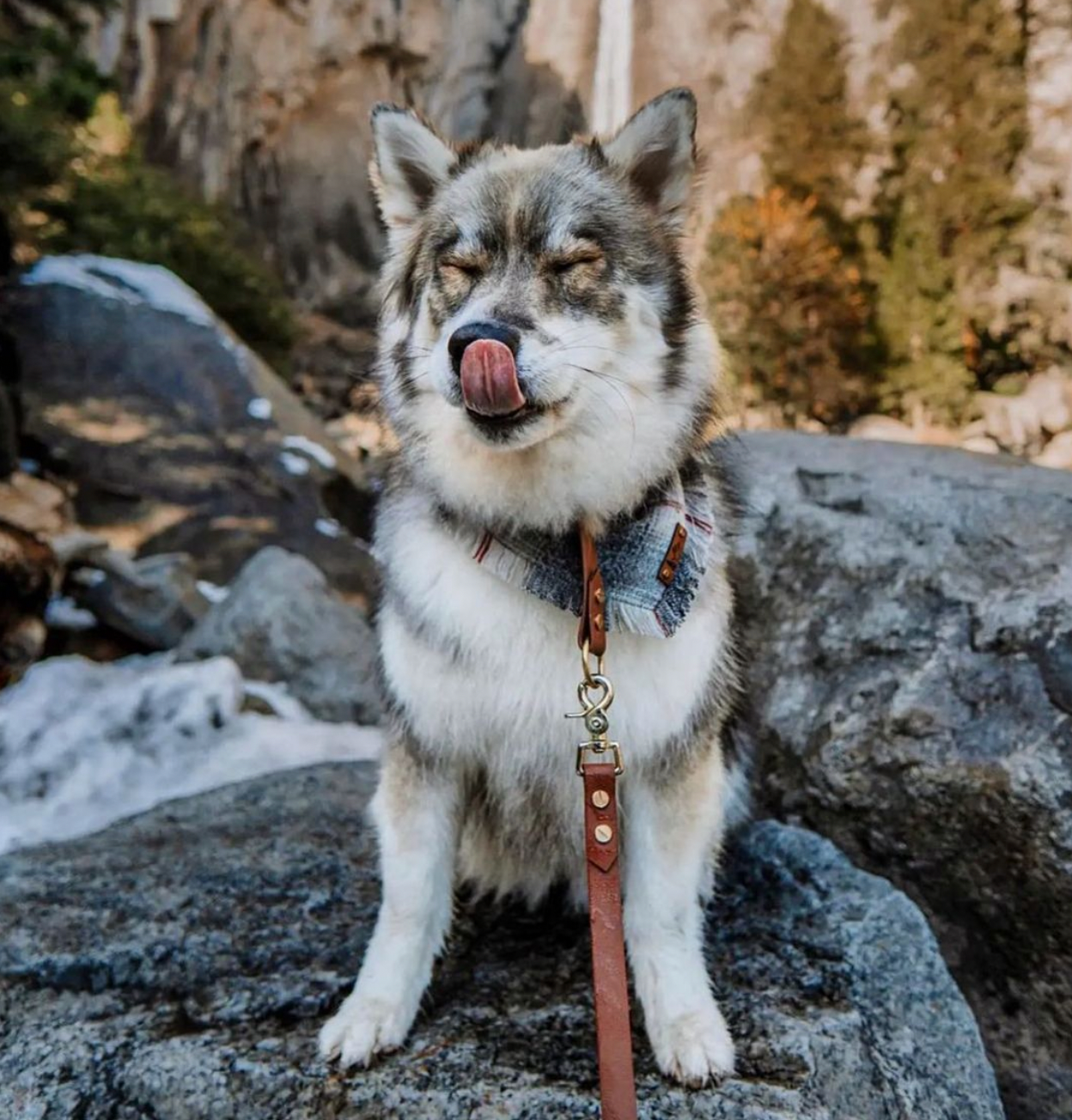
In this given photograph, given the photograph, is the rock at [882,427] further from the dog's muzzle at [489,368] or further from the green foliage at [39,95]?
the dog's muzzle at [489,368]

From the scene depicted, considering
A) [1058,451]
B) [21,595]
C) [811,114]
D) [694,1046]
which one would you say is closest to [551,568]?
[694,1046]

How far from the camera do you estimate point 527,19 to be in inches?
789

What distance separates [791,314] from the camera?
47.3 ft

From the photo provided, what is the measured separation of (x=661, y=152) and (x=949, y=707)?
5.56ft

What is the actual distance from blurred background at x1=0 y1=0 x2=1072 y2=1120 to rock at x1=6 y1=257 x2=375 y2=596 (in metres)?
0.03

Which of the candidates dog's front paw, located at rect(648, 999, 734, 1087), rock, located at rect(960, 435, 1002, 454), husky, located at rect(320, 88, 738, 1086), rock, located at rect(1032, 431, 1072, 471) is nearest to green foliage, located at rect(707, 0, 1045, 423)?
rock, located at rect(960, 435, 1002, 454)

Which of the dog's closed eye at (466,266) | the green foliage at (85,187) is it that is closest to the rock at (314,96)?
the green foliage at (85,187)

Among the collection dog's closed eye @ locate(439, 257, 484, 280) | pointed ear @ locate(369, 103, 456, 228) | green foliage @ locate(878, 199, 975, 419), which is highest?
green foliage @ locate(878, 199, 975, 419)

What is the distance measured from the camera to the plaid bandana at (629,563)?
1.64 meters

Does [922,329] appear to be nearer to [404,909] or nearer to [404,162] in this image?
[404,162]

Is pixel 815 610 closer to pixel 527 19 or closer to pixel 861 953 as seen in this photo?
pixel 861 953

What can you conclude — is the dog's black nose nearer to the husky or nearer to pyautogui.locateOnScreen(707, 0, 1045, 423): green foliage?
the husky

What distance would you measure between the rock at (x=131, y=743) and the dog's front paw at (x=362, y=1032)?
2.56m

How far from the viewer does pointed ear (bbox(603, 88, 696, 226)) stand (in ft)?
6.11
